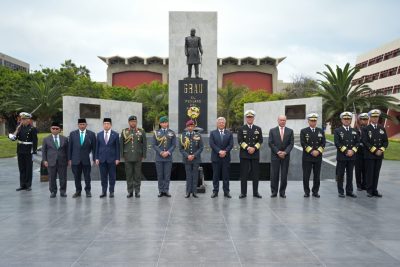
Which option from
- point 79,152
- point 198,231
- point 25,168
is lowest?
point 198,231


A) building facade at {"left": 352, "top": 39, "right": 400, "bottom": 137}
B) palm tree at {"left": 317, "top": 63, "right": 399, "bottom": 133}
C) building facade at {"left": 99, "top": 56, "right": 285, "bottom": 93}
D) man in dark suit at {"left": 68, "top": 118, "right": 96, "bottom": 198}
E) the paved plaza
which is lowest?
the paved plaza

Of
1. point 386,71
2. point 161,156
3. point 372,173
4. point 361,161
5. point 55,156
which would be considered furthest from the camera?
point 386,71

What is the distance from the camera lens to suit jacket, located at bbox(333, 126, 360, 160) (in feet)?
28.3

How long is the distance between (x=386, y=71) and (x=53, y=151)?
53309 mm

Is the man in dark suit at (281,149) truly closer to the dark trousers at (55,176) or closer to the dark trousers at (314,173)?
the dark trousers at (314,173)

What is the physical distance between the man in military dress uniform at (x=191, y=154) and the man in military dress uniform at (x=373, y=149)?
3.98 metres

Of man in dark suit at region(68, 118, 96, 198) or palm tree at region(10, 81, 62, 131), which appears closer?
man in dark suit at region(68, 118, 96, 198)

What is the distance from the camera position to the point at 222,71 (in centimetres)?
7569

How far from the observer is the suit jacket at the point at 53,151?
8.67 metres

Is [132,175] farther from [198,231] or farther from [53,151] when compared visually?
[198,231]

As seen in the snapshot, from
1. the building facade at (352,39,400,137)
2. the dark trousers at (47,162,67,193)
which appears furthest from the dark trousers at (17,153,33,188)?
the building facade at (352,39,400,137)

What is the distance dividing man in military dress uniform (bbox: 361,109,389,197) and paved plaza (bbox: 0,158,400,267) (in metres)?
0.44

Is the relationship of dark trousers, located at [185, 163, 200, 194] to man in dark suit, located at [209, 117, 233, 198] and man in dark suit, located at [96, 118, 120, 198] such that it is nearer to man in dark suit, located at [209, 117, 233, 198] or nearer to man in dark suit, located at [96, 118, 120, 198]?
man in dark suit, located at [209, 117, 233, 198]

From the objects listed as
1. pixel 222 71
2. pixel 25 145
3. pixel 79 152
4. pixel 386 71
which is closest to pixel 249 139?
pixel 79 152
